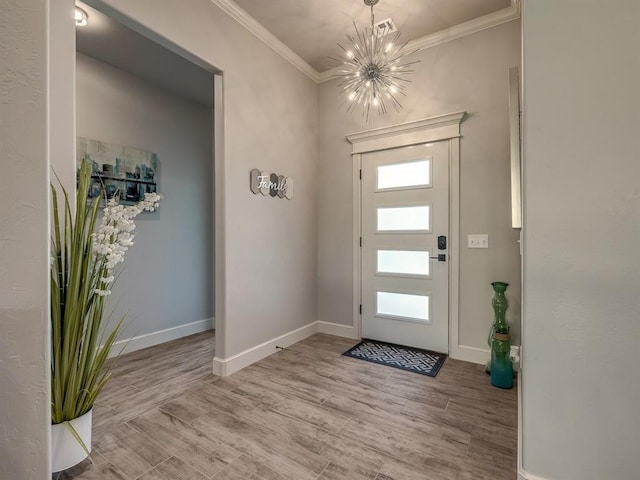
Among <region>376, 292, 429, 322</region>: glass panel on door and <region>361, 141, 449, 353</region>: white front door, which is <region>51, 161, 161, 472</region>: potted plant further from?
<region>376, 292, 429, 322</region>: glass panel on door

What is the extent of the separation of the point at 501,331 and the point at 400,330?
104 centimetres

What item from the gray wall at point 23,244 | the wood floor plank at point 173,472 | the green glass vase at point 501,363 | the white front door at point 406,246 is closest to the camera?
the gray wall at point 23,244

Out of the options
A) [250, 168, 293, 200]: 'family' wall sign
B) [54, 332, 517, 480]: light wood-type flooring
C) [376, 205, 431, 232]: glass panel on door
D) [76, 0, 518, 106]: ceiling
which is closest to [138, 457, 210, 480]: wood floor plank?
[54, 332, 517, 480]: light wood-type flooring

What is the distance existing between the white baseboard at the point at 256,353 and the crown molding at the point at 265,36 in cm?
304

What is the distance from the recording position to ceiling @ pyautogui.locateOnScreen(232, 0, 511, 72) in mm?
2547

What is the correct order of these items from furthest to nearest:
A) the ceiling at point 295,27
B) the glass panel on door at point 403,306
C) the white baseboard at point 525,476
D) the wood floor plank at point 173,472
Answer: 1. the glass panel on door at point 403,306
2. the ceiling at point 295,27
3. the wood floor plank at point 173,472
4. the white baseboard at point 525,476

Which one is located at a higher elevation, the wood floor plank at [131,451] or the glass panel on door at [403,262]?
the glass panel on door at [403,262]

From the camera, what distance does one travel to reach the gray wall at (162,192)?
2.99 metres

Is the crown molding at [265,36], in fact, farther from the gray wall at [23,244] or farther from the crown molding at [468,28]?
the gray wall at [23,244]

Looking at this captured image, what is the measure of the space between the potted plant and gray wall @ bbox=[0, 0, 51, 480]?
0.73 metres

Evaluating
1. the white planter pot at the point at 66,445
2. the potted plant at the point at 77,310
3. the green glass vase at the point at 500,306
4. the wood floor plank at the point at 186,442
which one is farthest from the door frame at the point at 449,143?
the white planter pot at the point at 66,445

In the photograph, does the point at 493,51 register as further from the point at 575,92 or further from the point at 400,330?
the point at 400,330

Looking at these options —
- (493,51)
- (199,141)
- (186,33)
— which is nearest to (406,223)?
(493,51)

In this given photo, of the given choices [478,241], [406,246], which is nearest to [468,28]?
[478,241]
